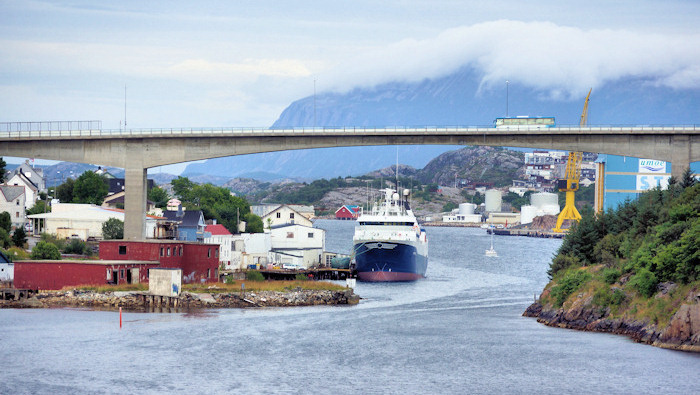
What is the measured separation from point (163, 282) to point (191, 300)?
2.32 metres

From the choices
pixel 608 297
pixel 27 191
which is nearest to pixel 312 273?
pixel 608 297

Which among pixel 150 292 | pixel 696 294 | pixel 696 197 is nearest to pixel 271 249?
pixel 150 292

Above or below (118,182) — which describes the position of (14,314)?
below

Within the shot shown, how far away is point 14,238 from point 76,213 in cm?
1836

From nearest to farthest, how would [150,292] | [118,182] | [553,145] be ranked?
1. [150,292]
2. [553,145]
3. [118,182]

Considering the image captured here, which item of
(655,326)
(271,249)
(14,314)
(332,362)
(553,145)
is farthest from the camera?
(271,249)

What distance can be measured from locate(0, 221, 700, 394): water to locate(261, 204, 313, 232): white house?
5327cm

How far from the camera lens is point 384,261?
10312cm

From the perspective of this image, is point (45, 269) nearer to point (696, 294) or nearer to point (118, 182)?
point (696, 294)

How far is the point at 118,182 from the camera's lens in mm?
152125

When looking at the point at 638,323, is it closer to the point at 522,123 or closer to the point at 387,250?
the point at 522,123

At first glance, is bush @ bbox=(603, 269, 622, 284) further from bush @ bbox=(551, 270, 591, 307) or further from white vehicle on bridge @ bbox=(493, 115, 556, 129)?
white vehicle on bridge @ bbox=(493, 115, 556, 129)

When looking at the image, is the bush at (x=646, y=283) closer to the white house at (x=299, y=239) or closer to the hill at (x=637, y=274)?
the hill at (x=637, y=274)

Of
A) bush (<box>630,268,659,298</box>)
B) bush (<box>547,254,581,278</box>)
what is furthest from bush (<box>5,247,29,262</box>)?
bush (<box>630,268,659,298</box>)
